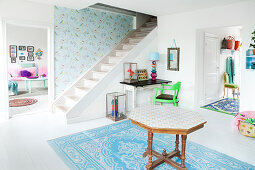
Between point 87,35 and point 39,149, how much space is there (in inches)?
127

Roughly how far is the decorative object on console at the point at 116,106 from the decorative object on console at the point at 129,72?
395mm

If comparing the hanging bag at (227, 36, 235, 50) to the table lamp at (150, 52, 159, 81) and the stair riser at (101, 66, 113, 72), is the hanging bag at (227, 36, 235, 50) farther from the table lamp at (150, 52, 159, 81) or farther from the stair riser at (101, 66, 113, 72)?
the stair riser at (101, 66, 113, 72)

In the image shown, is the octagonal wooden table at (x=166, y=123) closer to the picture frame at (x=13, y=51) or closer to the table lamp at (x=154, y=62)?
the table lamp at (x=154, y=62)

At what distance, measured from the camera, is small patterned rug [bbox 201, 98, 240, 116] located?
4.95 meters

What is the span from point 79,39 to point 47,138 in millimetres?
2709

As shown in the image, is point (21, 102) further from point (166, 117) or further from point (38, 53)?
point (166, 117)

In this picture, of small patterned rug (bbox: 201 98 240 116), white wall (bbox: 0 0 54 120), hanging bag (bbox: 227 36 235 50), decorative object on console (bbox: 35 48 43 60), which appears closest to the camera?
white wall (bbox: 0 0 54 120)

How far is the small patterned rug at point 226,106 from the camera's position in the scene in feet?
16.2

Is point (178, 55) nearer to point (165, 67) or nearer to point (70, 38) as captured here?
point (165, 67)

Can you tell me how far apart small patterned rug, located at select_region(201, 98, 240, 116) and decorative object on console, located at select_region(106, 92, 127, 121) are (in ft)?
7.32

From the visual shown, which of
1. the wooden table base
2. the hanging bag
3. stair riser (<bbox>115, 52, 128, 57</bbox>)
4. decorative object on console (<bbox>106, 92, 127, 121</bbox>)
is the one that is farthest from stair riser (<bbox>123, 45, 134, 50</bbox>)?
the wooden table base

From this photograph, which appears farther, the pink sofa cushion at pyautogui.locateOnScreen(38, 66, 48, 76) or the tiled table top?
the pink sofa cushion at pyautogui.locateOnScreen(38, 66, 48, 76)

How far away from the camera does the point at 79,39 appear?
5.09 metres

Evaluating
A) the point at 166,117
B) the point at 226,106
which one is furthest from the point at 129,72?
the point at 226,106
